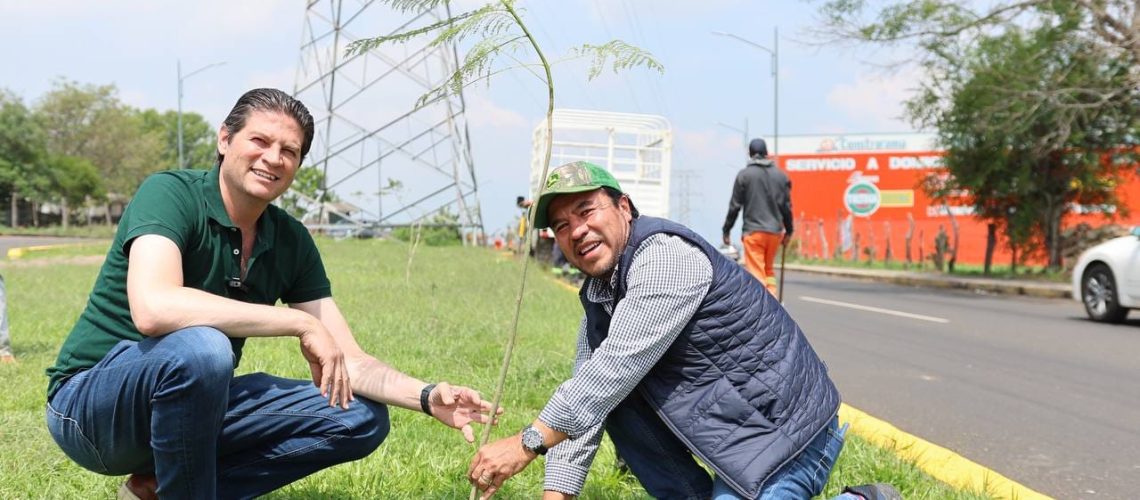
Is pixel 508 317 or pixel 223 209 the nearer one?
pixel 223 209

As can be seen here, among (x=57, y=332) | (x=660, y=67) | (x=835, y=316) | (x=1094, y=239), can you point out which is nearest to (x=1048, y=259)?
(x=1094, y=239)

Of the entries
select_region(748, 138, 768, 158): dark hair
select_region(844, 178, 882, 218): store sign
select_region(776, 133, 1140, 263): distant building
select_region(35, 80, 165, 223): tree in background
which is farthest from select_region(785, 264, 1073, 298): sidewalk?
select_region(35, 80, 165, 223): tree in background

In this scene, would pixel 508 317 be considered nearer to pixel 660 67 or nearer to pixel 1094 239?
pixel 660 67

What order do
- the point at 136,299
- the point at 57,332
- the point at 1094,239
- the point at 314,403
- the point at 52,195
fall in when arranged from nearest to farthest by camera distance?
the point at 136,299 → the point at 314,403 → the point at 57,332 → the point at 1094,239 → the point at 52,195

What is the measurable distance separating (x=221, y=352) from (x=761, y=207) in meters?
8.13

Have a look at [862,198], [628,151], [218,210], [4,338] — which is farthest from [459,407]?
[862,198]

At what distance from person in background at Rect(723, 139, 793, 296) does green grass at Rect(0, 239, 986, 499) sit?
1.95 meters

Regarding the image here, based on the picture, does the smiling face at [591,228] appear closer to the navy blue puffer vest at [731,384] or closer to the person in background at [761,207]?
the navy blue puffer vest at [731,384]

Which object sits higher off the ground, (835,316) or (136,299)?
(136,299)

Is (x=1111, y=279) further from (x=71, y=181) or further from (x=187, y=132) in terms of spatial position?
(x=187, y=132)

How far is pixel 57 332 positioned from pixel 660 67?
6.13 meters

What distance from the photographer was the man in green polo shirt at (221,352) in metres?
2.63

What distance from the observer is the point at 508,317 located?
8.66 m

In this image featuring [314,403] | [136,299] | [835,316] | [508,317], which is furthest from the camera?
[835,316]
